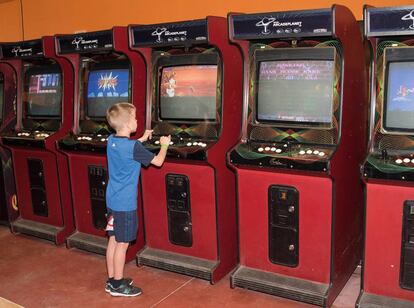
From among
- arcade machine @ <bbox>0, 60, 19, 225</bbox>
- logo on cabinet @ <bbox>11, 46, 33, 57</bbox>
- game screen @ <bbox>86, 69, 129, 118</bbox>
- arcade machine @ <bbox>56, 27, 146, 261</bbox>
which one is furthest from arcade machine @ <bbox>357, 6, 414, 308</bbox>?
arcade machine @ <bbox>0, 60, 19, 225</bbox>

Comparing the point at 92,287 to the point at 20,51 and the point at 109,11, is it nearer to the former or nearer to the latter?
the point at 20,51

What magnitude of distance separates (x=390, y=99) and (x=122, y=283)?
7.30ft

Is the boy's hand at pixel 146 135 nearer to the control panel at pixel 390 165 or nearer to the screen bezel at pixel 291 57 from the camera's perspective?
the screen bezel at pixel 291 57

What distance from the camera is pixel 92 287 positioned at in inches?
142

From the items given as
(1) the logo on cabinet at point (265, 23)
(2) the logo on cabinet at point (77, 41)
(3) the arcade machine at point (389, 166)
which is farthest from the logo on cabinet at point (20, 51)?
(3) the arcade machine at point (389, 166)

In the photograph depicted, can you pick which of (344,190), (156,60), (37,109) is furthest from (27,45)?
Result: (344,190)

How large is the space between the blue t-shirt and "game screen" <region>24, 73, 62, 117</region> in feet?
4.83

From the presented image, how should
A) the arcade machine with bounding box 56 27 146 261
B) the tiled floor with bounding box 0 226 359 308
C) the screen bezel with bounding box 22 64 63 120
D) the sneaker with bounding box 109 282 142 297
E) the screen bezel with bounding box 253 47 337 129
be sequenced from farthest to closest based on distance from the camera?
the screen bezel with bounding box 22 64 63 120 → the arcade machine with bounding box 56 27 146 261 → the sneaker with bounding box 109 282 142 297 → the tiled floor with bounding box 0 226 359 308 → the screen bezel with bounding box 253 47 337 129

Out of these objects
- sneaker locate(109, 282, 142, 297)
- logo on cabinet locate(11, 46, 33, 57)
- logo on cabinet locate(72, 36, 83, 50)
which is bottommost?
sneaker locate(109, 282, 142, 297)

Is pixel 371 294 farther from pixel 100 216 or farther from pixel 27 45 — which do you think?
pixel 27 45

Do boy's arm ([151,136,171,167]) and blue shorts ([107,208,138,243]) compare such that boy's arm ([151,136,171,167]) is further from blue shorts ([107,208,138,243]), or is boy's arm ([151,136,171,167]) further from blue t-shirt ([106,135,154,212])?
blue shorts ([107,208,138,243])

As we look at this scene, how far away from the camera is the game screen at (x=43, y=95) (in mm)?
4460

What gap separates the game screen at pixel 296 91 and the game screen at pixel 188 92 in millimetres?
395

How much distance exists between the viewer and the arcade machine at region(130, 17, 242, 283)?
3357 mm
